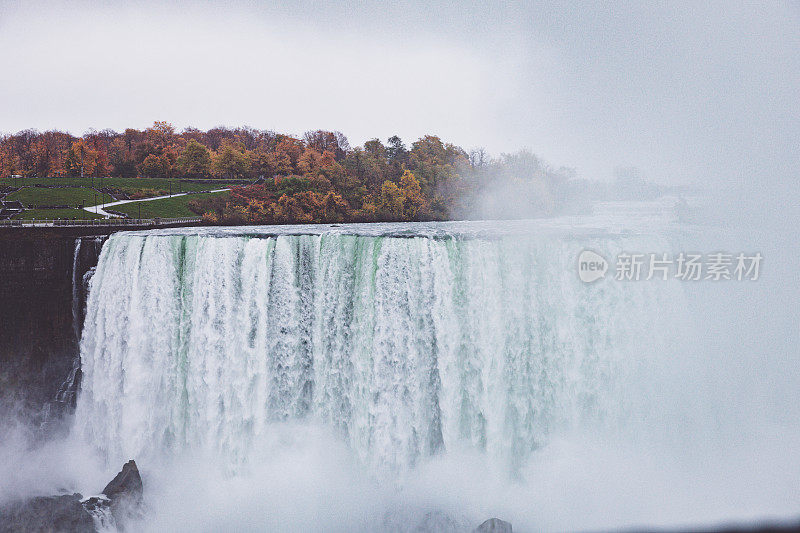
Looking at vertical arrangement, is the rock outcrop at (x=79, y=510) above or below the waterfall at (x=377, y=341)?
below

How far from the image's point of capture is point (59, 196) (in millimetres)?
37344

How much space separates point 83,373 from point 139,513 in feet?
15.8

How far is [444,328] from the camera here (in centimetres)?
1471

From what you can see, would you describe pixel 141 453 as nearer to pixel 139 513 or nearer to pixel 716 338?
pixel 139 513

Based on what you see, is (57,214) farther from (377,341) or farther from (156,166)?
(377,341)

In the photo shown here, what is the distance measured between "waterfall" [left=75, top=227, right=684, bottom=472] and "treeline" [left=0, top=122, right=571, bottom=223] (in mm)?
18176

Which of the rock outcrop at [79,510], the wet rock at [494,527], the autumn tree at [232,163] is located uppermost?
the autumn tree at [232,163]

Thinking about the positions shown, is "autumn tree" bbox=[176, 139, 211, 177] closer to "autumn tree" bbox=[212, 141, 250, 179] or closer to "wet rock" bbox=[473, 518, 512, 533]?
"autumn tree" bbox=[212, 141, 250, 179]

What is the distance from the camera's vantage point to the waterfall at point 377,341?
14.8 meters

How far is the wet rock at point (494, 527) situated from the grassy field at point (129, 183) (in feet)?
122

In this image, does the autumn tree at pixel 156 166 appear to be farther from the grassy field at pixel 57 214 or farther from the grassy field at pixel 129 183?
the grassy field at pixel 57 214

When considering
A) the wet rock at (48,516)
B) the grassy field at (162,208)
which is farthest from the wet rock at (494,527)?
the grassy field at (162,208)

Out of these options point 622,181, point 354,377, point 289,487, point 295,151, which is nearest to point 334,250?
point 354,377

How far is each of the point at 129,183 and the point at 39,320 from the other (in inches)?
1261
